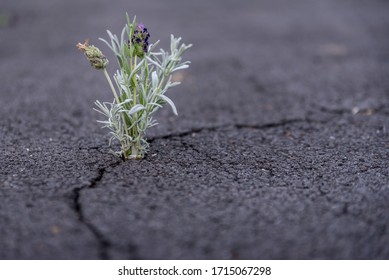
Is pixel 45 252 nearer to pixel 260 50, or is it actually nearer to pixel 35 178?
pixel 35 178

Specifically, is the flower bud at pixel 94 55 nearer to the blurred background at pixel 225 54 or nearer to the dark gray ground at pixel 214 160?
the dark gray ground at pixel 214 160

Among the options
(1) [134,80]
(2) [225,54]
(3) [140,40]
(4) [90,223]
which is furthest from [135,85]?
(2) [225,54]

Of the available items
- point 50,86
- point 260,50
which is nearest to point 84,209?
point 50,86

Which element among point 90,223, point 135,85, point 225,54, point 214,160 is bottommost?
point 90,223

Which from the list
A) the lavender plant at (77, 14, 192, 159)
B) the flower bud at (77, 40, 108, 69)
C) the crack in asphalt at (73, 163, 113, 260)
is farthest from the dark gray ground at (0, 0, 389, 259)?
the flower bud at (77, 40, 108, 69)

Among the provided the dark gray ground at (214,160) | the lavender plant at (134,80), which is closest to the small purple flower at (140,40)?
the lavender plant at (134,80)

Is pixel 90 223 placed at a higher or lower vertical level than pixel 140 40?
lower

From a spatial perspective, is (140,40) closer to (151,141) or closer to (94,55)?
(94,55)

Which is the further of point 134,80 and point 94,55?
point 134,80
